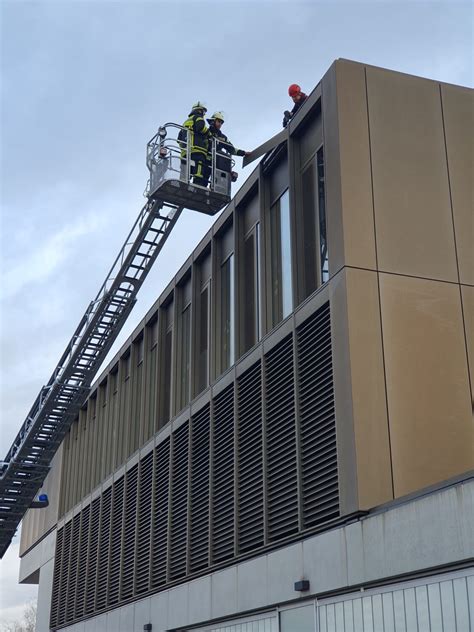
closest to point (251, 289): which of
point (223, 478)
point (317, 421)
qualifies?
point (223, 478)

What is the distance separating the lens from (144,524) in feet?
83.6

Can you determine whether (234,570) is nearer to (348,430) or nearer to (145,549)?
(348,430)

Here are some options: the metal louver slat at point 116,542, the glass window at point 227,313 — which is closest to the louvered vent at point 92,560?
the metal louver slat at point 116,542

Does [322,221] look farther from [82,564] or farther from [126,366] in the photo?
[82,564]

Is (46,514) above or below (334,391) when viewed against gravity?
above

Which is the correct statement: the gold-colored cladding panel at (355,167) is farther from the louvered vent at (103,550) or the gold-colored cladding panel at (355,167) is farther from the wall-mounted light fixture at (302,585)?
the louvered vent at (103,550)

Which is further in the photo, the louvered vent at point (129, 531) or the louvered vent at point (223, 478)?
the louvered vent at point (129, 531)

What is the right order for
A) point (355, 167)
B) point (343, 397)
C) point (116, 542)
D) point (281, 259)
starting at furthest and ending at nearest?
1. point (116, 542)
2. point (281, 259)
3. point (355, 167)
4. point (343, 397)

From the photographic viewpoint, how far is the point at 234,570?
1848cm

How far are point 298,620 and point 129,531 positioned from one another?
12.1 metres

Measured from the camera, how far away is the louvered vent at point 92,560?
29672mm

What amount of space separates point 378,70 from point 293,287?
479 cm

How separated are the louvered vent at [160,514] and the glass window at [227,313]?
4.31 meters

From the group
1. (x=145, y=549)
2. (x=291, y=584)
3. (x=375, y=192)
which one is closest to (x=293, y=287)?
(x=375, y=192)
